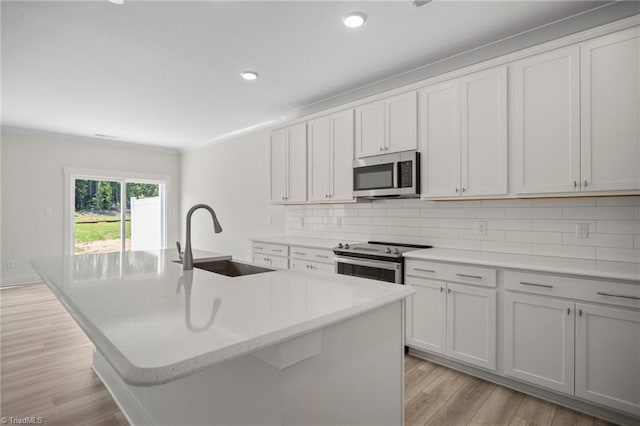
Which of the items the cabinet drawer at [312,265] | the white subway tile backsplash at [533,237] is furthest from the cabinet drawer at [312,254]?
the white subway tile backsplash at [533,237]

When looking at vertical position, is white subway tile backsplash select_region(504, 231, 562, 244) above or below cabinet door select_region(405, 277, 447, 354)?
above

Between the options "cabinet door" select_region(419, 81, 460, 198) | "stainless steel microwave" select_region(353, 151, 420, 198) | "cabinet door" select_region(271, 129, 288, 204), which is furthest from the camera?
"cabinet door" select_region(271, 129, 288, 204)

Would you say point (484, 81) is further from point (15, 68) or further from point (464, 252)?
point (15, 68)

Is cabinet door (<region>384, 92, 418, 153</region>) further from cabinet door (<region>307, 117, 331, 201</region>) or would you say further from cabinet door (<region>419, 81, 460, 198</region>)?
cabinet door (<region>307, 117, 331, 201</region>)

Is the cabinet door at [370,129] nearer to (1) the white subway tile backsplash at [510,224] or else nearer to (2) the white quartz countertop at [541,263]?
(1) the white subway tile backsplash at [510,224]

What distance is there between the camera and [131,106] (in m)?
4.23

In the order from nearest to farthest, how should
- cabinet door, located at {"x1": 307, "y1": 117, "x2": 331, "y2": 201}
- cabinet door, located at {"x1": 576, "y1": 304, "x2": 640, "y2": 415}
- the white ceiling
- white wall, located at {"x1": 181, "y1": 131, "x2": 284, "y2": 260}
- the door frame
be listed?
cabinet door, located at {"x1": 576, "y1": 304, "x2": 640, "y2": 415} → the white ceiling → cabinet door, located at {"x1": 307, "y1": 117, "x2": 331, "y2": 201} → white wall, located at {"x1": 181, "y1": 131, "x2": 284, "y2": 260} → the door frame

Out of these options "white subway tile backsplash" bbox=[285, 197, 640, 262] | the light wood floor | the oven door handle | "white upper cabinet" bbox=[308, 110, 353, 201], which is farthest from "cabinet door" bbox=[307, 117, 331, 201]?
the light wood floor

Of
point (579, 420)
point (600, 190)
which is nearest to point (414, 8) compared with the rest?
point (600, 190)

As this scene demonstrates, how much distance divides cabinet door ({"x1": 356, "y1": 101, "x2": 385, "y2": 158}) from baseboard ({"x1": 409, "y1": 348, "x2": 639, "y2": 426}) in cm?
193

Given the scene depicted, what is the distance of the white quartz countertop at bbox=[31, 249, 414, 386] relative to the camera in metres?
0.78

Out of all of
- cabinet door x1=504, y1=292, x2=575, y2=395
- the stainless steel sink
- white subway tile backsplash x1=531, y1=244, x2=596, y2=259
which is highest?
white subway tile backsplash x1=531, y1=244, x2=596, y2=259

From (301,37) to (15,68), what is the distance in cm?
280

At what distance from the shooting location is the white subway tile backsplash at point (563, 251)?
7.68 ft
